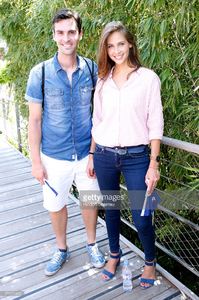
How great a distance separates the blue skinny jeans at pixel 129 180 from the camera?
1787 millimetres

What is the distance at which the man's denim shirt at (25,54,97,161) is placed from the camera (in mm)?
1872

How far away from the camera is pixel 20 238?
2.69 meters

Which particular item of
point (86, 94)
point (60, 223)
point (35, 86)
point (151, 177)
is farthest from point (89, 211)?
point (35, 86)

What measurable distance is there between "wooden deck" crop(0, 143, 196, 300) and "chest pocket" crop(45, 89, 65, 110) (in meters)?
1.05

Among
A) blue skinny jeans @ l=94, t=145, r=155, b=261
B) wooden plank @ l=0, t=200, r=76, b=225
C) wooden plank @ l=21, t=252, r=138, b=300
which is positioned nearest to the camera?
blue skinny jeans @ l=94, t=145, r=155, b=261

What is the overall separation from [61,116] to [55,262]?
3.12 ft

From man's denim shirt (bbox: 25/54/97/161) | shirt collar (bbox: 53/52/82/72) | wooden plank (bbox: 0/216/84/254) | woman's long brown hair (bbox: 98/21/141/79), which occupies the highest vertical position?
woman's long brown hair (bbox: 98/21/141/79)

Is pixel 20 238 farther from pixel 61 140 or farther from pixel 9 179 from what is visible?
pixel 9 179

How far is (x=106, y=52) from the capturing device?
171 centimetres

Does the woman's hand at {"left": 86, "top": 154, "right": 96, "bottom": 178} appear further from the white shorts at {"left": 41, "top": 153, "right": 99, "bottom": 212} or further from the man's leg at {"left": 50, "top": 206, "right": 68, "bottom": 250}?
the man's leg at {"left": 50, "top": 206, "right": 68, "bottom": 250}

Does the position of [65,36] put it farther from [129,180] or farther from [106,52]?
[129,180]

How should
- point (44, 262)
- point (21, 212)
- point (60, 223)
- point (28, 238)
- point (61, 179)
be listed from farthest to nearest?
point (21, 212) < point (28, 238) < point (44, 262) < point (60, 223) < point (61, 179)

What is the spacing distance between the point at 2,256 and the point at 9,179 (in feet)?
5.45

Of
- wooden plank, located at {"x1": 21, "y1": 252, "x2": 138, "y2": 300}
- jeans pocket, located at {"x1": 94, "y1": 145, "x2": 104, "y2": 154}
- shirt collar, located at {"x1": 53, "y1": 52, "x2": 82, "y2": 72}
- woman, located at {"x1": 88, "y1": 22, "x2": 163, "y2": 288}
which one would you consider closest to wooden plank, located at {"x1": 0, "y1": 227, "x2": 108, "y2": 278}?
wooden plank, located at {"x1": 21, "y1": 252, "x2": 138, "y2": 300}
